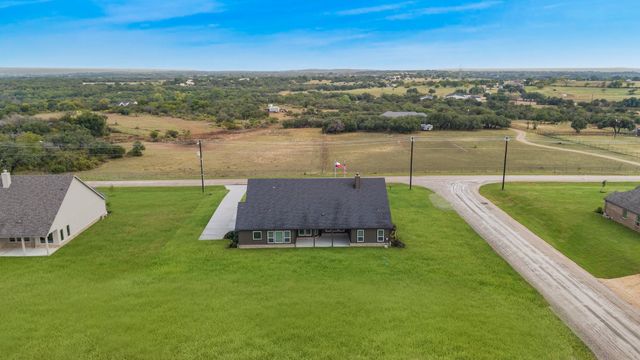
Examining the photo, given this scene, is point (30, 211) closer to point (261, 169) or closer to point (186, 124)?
point (261, 169)

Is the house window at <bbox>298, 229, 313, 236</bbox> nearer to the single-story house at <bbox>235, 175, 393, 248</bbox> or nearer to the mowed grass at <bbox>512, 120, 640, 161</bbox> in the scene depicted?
the single-story house at <bbox>235, 175, 393, 248</bbox>

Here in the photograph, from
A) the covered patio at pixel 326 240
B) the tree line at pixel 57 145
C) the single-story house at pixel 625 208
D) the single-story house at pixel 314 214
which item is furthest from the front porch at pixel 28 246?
the single-story house at pixel 625 208

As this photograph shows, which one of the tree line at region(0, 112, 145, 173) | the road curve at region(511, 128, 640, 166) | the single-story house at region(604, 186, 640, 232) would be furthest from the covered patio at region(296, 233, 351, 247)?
the road curve at region(511, 128, 640, 166)

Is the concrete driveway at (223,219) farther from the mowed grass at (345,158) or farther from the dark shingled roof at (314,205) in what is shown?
the mowed grass at (345,158)

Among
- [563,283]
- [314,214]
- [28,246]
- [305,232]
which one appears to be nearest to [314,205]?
[314,214]

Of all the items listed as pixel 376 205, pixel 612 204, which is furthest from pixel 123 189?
pixel 612 204

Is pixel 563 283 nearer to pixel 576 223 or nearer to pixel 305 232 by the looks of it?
pixel 576 223
